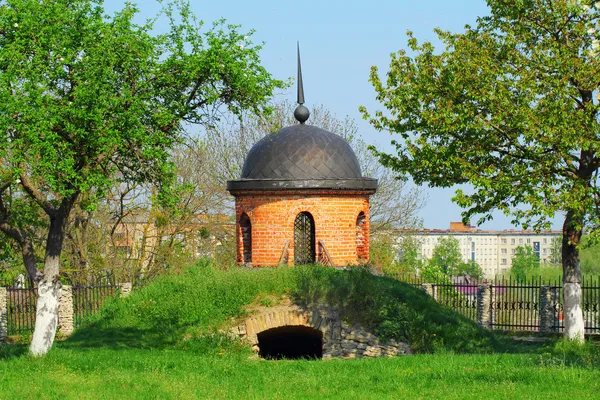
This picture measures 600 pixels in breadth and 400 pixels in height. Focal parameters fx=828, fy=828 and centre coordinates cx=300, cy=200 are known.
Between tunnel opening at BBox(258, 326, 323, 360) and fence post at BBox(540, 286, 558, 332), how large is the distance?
7144mm

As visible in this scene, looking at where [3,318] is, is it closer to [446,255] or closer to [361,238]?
[361,238]

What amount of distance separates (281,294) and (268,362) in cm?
278

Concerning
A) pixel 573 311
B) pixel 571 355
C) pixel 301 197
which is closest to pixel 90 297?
pixel 301 197

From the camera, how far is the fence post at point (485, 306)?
23281mm

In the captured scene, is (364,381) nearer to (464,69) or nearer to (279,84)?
(279,84)

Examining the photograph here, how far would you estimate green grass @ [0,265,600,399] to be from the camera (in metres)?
10.9

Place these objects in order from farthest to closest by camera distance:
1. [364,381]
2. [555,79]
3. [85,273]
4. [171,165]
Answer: [85,273] → [555,79] → [171,165] → [364,381]

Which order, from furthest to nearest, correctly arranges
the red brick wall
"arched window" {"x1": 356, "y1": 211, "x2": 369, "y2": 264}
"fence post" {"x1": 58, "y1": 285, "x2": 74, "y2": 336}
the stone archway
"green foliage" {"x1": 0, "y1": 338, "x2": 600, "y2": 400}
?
"fence post" {"x1": 58, "y1": 285, "x2": 74, "y2": 336}
"arched window" {"x1": 356, "y1": 211, "x2": 369, "y2": 264}
the red brick wall
the stone archway
"green foliage" {"x1": 0, "y1": 338, "x2": 600, "y2": 400}

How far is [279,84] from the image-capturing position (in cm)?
1436

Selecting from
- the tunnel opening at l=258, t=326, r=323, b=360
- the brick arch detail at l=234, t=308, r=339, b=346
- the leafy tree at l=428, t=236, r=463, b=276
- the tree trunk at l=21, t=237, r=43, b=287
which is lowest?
the leafy tree at l=428, t=236, r=463, b=276

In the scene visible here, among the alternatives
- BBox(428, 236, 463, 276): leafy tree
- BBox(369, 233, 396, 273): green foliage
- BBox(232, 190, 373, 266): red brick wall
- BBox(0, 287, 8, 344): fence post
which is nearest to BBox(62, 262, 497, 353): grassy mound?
BBox(232, 190, 373, 266): red brick wall

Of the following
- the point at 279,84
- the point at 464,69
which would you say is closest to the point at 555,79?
the point at 464,69

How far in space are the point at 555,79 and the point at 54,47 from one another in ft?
29.2

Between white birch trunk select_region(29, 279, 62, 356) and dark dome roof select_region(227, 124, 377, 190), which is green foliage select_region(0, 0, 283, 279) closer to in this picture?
white birch trunk select_region(29, 279, 62, 356)
